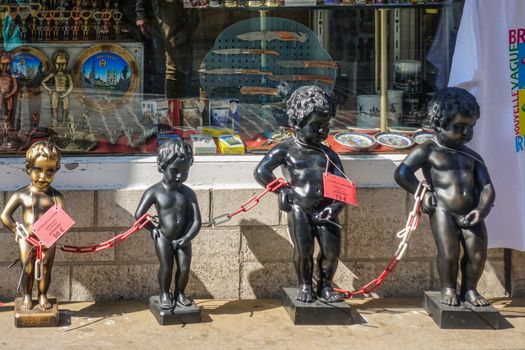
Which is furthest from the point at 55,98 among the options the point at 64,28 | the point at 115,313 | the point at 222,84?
the point at 115,313

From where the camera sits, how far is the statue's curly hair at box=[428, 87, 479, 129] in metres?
5.50

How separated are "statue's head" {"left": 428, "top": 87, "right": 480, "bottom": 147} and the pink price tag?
2.16m

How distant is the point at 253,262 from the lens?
20.2 feet

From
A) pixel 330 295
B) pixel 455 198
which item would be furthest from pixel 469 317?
pixel 330 295

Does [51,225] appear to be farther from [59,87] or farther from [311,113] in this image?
[311,113]

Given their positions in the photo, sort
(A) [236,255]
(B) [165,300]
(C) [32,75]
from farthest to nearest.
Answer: (C) [32,75], (A) [236,255], (B) [165,300]

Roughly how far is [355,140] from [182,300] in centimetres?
169

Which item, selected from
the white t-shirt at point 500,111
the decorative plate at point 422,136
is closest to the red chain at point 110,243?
the decorative plate at point 422,136

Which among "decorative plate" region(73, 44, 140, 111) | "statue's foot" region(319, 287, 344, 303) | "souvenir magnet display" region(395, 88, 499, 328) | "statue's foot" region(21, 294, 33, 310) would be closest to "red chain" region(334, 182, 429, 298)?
"souvenir magnet display" region(395, 88, 499, 328)

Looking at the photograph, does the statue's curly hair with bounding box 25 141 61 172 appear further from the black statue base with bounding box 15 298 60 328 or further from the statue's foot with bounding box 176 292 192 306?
the statue's foot with bounding box 176 292 192 306

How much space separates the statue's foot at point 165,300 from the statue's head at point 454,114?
1.82 metres

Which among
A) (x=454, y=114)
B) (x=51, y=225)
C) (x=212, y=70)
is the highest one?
(x=212, y=70)

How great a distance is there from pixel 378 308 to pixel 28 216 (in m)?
2.20

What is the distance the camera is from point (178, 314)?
5.54 meters
